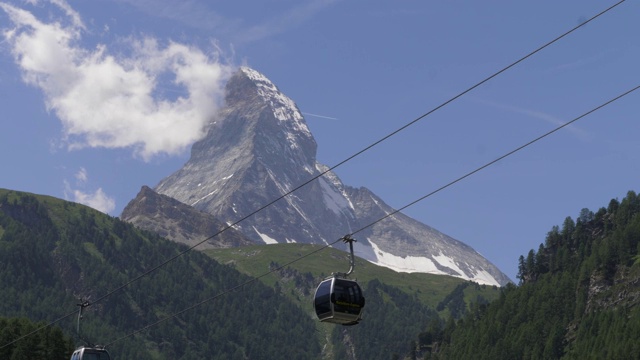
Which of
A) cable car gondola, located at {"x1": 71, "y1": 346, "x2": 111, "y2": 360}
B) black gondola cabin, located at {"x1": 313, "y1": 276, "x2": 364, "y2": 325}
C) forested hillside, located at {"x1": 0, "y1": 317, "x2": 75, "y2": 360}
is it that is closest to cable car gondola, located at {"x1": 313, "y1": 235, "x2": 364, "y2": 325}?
black gondola cabin, located at {"x1": 313, "y1": 276, "x2": 364, "y2": 325}

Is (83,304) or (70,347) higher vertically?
(70,347)

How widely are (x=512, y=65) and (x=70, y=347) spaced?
138 metres

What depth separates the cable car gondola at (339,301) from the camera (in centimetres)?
6575

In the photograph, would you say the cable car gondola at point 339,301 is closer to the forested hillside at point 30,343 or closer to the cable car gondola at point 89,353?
the cable car gondola at point 89,353

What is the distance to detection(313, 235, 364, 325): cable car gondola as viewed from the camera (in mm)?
65750

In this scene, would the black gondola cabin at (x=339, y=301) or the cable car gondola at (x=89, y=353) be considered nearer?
the black gondola cabin at (x=339, y=301)

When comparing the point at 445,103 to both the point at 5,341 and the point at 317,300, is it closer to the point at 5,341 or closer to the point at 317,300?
the point at 317,300

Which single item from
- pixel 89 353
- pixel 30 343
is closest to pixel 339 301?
pixel 89 353

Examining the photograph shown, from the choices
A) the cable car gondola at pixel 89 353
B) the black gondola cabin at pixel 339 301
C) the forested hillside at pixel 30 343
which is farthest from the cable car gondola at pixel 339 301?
the forested hillside at pixel 30 343

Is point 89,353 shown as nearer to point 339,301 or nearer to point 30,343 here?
point 339,301

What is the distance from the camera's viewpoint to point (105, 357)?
9712cm

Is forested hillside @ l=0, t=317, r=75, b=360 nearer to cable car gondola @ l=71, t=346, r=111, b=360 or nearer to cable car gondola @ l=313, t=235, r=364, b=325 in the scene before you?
cable car gondola @ l=71, t=346, r=111, b=360

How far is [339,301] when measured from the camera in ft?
216

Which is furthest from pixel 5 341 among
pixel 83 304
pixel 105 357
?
pixel 83 304
